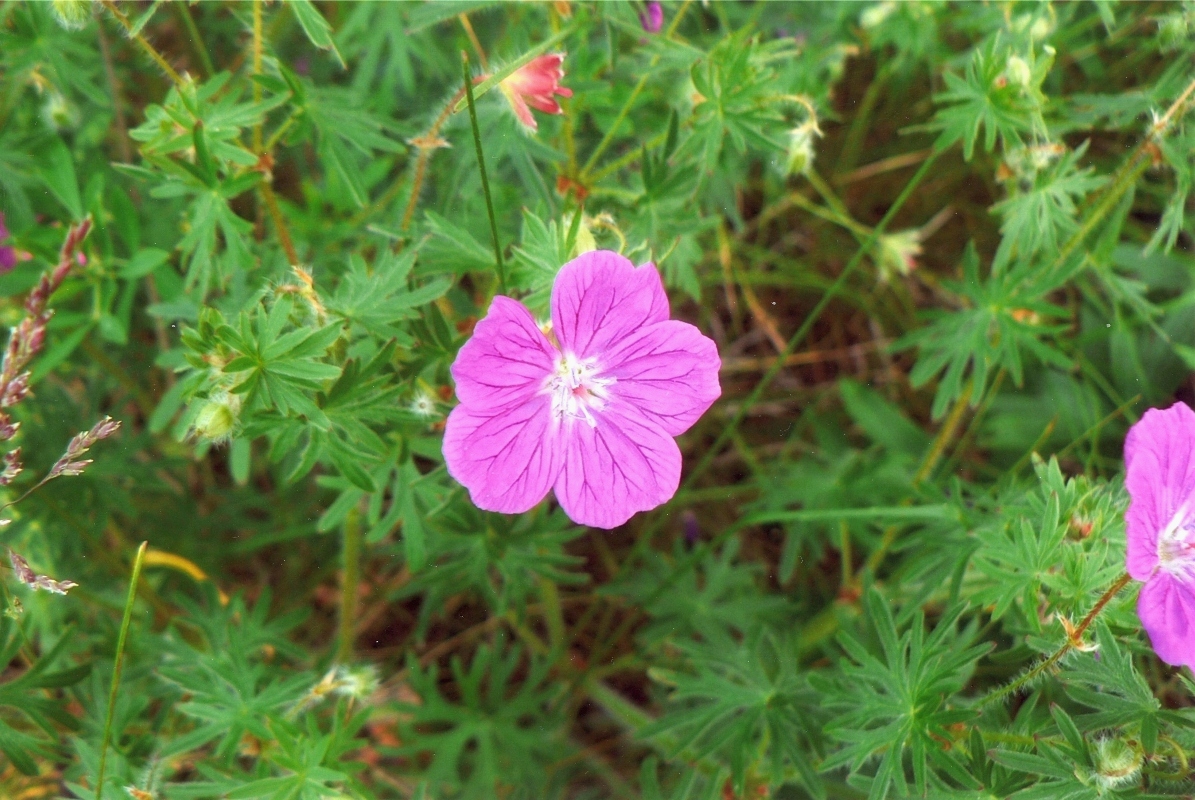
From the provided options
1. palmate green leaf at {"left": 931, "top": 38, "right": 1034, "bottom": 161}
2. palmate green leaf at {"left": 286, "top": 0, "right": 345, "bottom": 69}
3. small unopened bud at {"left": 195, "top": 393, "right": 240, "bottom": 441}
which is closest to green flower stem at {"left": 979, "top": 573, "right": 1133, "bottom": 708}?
palmate green leaf at {"left": 931, "top": 38, "right": 1034, "bottom": 161}

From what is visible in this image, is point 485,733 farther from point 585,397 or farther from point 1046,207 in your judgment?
point 1046,207

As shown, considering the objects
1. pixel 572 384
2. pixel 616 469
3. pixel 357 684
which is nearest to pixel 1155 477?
pixel 616 469

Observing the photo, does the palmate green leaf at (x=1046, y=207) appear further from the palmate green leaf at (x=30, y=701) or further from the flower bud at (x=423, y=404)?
the palmate green leaf at (x=30, y=701)

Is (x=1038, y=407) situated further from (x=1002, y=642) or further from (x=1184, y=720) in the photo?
(x=1184, y=720)

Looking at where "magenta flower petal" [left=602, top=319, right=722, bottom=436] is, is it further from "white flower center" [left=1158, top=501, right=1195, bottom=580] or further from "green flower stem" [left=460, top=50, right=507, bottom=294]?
"white flower center" [left=1158, top=501, right=1195, bottom=580]

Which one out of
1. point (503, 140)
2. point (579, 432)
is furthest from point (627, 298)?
point (503, 140)

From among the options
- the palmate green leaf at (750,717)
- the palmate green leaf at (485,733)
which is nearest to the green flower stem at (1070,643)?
the palmate green leaf at (750,717)
